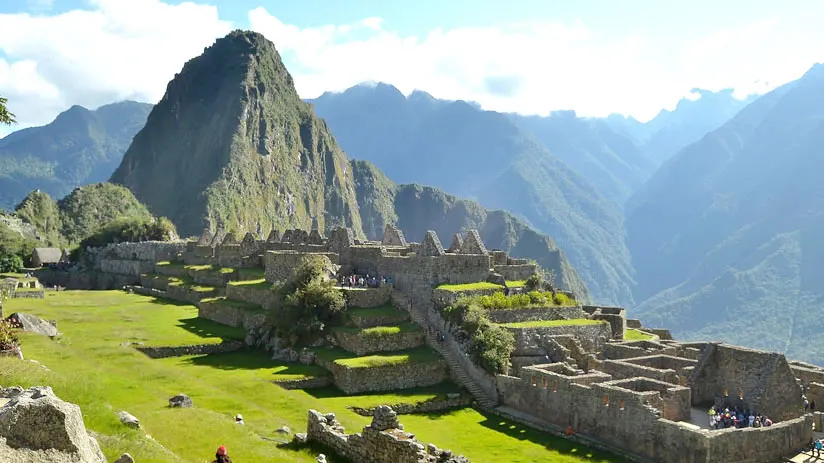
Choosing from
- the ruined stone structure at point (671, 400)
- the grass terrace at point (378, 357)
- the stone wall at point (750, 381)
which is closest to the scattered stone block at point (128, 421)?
the grass terrace at point (378, 357)

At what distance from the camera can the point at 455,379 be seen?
105 feet

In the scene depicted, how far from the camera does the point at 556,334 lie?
34125 mm

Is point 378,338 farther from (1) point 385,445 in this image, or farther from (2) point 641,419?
(1) point 385,445

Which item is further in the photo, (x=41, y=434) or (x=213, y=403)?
(x=213, y=403)

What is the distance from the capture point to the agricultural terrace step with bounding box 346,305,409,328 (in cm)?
3369

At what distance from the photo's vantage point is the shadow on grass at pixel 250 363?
30.7 m

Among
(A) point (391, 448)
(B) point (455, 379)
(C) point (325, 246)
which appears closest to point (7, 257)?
(C) point (325, 246)

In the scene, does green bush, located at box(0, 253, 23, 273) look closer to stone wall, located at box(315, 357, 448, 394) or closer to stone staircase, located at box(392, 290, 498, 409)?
stone staircase, located at box(392, 290, 498, 409)

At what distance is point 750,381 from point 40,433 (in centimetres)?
2847

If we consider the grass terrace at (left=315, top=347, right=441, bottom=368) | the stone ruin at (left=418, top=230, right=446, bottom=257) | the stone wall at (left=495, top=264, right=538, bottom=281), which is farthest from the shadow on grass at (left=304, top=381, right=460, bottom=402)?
the stone wall at (left=495, top=264, right=538, bottom=281)

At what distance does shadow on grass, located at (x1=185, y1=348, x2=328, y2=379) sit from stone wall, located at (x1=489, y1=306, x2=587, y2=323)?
381 inches

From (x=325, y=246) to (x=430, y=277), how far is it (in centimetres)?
1043

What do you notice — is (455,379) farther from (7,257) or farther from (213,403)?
(7,257)

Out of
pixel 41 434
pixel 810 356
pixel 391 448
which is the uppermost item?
pixel 41 434
